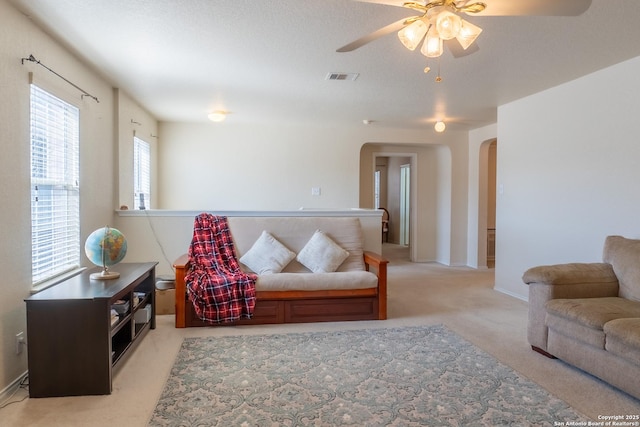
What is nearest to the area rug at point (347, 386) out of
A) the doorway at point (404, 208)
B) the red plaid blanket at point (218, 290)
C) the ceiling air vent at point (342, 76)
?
the red plaid blanket at point (218, 290)

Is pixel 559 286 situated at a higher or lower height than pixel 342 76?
lower

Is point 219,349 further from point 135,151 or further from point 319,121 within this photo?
point 319,121

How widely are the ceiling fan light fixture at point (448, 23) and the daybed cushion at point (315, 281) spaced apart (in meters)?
2.29

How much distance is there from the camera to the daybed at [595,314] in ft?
7.33

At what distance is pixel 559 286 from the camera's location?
2.83 metres

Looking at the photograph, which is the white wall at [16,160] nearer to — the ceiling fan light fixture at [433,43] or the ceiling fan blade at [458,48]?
the ceiling fan light fixture at [433,43]

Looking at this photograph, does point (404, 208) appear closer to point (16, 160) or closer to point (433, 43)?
point (433, 43)

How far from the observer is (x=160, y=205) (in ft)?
19.9

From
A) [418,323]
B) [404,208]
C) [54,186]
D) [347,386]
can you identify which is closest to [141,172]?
[54,186]

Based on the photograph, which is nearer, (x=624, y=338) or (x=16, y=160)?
(x=624, y=338)

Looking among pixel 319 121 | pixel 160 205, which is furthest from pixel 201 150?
pixel 319 121

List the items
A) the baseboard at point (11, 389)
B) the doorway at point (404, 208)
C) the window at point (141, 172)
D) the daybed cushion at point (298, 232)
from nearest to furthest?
the baseboard at point (11, 389)
the daybed cushion at point (298, 232)
the window at point (141, 172)
the doorway at point (404, 208)

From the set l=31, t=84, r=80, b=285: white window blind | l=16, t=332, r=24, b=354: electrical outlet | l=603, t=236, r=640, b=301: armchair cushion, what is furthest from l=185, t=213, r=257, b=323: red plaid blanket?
l=603, t=236, r=640, b=301: armchair cushion

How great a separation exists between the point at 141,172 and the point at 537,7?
4.70 metres
